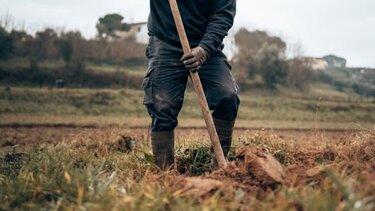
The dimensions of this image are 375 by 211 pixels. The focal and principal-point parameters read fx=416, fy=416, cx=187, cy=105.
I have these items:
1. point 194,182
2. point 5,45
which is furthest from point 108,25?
point 194,182

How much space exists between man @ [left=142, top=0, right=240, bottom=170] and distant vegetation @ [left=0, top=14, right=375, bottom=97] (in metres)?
25.8

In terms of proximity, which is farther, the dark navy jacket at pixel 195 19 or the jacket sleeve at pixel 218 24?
the dark navy jacket at pixel 195 19

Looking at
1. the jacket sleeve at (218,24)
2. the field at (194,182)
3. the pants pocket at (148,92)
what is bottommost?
the field at (194,182)

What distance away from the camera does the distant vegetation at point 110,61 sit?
2970 cm

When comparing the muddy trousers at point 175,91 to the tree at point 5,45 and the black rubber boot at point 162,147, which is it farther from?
the tree at point 5,45

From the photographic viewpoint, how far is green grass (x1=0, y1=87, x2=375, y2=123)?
21.5 meters

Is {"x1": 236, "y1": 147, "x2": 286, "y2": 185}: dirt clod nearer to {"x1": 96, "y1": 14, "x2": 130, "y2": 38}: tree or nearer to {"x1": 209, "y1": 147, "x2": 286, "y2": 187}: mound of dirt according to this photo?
{"x1": 209, "y1": 147, "x2": 286, "y2": 187}: mound of dirt

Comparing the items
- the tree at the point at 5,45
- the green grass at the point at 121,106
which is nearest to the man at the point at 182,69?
the green grass at the point at 121,106

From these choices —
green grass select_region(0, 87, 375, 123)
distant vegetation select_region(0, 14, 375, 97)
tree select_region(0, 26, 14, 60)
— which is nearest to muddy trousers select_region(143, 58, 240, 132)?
green grass select_region(0, 87, 375, 123)

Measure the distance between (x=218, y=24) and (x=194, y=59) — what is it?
53 centimetres

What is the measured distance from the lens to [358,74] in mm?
62844

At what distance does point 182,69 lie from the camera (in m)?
3.94

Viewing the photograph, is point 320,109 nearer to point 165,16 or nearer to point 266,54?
point 266,54

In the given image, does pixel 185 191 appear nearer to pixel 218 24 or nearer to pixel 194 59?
pixel 194 59
